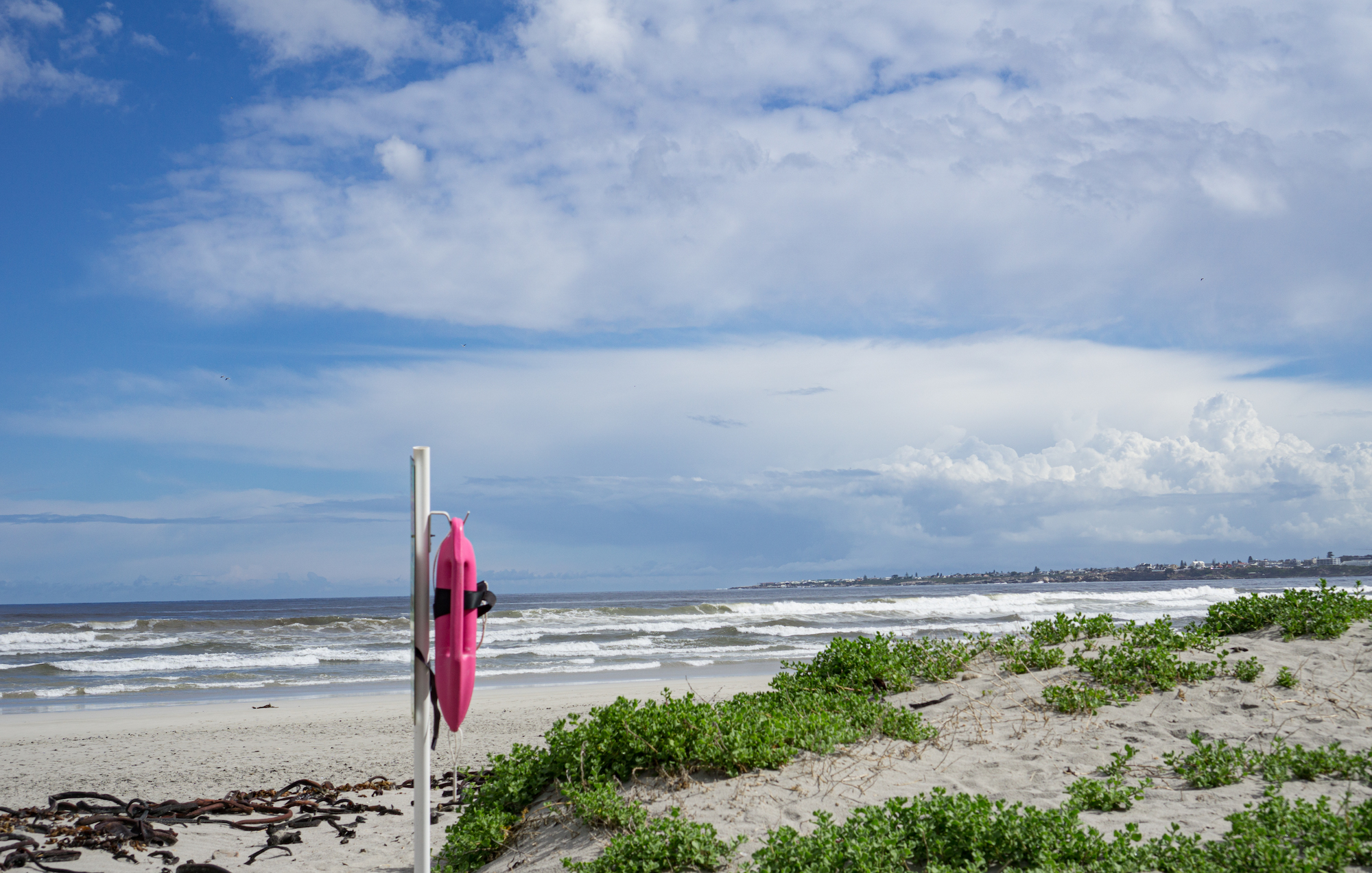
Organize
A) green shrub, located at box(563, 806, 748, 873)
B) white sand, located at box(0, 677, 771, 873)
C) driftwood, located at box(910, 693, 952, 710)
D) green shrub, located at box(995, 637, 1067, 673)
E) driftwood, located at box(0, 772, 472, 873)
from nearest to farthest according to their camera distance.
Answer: green shrub, located at box(563, 806, 748, 873) → driftwood, located at box(0, 772, 472, 873) → white sand, located at box(0, 677, 771, 873) → driftwood, located at box(910, 693, 952, 710) → green shrub, located at box(995, 637, 1067, 673)

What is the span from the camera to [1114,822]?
4227 mm

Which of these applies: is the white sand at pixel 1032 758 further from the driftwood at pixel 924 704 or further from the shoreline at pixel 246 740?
the shoreline at pixel 246 740

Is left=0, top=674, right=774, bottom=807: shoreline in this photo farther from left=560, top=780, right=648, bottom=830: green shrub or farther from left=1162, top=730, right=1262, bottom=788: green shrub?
left=1162, top=730, right=1262, bottom=788: green shrub

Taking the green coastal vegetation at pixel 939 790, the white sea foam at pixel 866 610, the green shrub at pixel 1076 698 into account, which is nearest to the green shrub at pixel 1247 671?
the green coastal vegetation at pixel 939 790

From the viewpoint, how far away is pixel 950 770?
5129mm

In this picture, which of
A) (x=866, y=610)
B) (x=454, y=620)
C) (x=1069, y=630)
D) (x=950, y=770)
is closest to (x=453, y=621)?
(x=454, y=620)

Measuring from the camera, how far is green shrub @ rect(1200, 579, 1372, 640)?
7059 mm

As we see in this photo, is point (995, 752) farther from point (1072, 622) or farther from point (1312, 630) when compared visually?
point (1312, 630)

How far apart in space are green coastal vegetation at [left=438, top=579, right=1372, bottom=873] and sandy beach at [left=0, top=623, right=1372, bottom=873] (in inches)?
4.8

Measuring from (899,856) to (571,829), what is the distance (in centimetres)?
202

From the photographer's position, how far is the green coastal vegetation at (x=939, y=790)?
372 cm

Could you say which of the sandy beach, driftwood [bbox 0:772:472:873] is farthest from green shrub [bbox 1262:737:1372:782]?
driftwood [bbox 0:772:472:873]

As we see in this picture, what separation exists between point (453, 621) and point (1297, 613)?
7431 mm

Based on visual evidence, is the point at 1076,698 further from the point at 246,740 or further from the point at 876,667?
the point at 246,740
